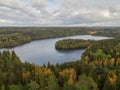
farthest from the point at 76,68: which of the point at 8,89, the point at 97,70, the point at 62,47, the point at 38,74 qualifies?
the point at 62,47

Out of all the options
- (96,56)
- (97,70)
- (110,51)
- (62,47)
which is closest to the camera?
(97,70)

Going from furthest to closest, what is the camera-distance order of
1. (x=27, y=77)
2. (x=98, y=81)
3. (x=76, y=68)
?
(x=76, y=68) → (x=27, y=77) → (x=98, y=81)

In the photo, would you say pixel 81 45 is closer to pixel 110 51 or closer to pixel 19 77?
pixel 110 51

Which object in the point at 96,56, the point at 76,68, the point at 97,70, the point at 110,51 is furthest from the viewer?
the point at 110,51

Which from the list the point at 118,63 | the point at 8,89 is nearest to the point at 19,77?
the point at 8,89

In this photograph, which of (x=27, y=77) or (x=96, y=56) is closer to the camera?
(x=27, y=77)

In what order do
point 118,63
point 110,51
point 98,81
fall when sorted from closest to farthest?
point 98,81, point 118,63, point 110,51

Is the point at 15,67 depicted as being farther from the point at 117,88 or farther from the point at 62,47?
the point at 62,47

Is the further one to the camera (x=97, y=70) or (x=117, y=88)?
(x=97, y=70)
